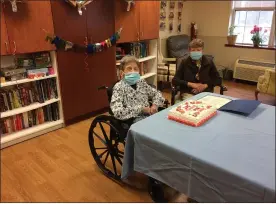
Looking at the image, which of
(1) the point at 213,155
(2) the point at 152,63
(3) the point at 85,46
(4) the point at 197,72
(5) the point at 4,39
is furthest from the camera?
(2) the point at 152,63

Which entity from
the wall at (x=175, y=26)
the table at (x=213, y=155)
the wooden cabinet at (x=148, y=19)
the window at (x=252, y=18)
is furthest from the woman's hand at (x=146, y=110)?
the window at (x=252, y=18)

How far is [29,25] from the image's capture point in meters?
2.06

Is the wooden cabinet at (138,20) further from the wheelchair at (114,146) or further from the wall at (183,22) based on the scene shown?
the wheelchair at (114,146)

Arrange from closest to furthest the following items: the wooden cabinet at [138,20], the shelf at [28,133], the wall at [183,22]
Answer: the shelf at [28,133]
the wooden cabinet at [138,20]
the wall at [183,22]

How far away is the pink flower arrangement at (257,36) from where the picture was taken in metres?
4.21

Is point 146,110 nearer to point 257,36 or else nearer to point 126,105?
point 126,105

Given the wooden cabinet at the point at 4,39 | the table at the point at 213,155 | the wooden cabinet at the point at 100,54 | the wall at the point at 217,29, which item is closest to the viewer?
the table at the point at 213,155

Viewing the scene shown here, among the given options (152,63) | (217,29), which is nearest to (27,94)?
(152,63)

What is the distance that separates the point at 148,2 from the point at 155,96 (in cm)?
179

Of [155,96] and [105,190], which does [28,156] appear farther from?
[155,96]

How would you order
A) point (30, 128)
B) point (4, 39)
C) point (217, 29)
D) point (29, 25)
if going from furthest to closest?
1. point (217, 29)
2. point (30, 128)
3. point (29, 25)
4. point (4, 39)

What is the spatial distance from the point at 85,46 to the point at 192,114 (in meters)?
1.71

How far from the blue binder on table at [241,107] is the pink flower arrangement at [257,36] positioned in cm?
338

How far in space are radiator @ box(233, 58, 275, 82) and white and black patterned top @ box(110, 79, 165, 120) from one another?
120 inches
